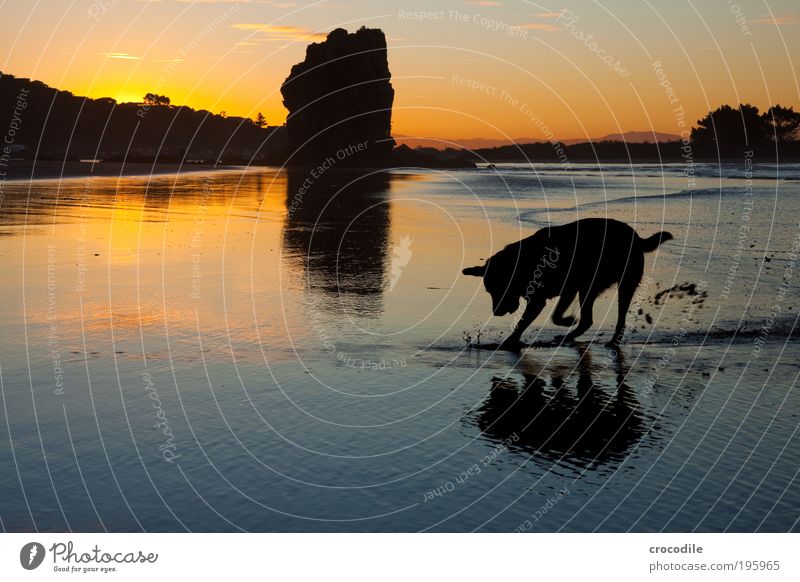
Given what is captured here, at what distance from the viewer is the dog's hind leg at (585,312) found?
17.7 meters

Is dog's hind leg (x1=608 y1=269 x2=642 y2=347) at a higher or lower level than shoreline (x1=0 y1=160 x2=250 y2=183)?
lower

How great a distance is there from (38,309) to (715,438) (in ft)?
46.3

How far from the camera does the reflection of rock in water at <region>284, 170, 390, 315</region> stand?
2252 centimetres

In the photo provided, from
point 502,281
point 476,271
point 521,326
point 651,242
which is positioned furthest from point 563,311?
point 651,242

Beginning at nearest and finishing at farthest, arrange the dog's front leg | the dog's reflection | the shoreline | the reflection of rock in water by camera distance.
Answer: the dog's reflection → the dog's front leg → the reflection of rock in water → the shoreline

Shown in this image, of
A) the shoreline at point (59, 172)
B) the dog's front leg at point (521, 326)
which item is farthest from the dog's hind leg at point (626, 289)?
the shoreline at point (59, 172)

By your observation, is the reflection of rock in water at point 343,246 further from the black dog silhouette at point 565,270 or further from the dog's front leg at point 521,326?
the dog's front leg at point 521,326

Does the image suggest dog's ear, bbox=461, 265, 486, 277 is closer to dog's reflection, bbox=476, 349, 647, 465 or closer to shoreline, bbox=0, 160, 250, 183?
dog's reflection, bbox=476, 349, 647, 465

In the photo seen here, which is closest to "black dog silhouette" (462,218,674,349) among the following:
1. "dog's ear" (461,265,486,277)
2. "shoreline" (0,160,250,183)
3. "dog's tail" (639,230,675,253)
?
"dog's ear" (461,265,486,277)

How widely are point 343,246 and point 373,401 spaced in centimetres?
2043

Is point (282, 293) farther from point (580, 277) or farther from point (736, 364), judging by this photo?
point (736, 364)

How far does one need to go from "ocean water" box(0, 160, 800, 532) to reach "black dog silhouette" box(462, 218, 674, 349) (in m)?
0.63

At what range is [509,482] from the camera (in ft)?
32.9
